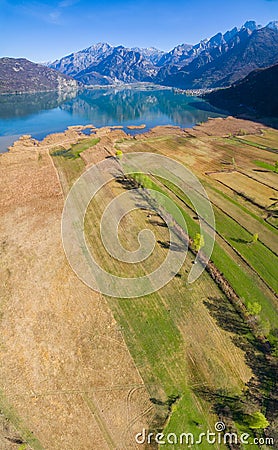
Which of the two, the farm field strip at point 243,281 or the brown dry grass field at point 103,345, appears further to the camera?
the farm field strip at point 243,281

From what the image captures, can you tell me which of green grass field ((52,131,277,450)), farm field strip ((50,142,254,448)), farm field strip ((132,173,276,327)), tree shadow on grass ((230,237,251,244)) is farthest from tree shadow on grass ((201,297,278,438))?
tree shadow on grass ((230,237,251,244))

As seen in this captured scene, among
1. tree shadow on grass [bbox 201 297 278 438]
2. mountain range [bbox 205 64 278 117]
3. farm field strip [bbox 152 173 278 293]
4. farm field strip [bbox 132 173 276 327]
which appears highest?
mountain range [bbox 205 64 278 117]

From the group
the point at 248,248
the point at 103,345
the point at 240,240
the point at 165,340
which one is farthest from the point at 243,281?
the point at 103,345

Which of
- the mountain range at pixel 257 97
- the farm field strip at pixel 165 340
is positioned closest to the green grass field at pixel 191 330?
the farm field strip at pixel 165 340

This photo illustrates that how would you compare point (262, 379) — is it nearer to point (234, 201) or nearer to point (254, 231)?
point (254, 231)

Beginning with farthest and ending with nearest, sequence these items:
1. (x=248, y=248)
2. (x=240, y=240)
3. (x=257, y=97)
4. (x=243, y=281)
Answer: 1. (x=257, y=97)
2. (x=240, y=240)
3. (x=248, y=248)
4. (x=243, y=281)

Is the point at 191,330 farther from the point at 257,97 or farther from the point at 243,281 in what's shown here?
the point at 257,97

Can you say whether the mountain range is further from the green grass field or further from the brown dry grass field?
the green grass field

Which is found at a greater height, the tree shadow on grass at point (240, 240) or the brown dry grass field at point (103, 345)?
the tree shadow on grass at point (240, 240)

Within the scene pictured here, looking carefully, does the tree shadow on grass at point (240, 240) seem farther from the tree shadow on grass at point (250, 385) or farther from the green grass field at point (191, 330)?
the tree shadow on grass at point (250, 385)
